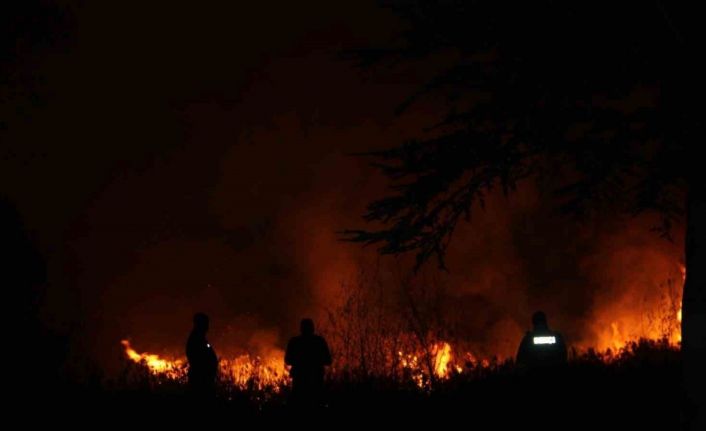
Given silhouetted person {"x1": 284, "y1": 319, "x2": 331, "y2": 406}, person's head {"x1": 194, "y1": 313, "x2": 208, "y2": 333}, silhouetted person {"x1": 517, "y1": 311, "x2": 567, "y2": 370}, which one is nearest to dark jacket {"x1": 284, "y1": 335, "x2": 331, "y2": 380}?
silhouetted person {"x1": 284, "y1": 319, "x2": 331, "y2": 406}

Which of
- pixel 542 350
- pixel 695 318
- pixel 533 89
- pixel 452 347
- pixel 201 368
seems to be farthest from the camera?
pixel 452 347

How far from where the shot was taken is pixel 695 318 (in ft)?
16.9

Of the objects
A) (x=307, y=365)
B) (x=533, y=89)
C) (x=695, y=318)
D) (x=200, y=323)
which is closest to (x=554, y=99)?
(x=533, y=89)

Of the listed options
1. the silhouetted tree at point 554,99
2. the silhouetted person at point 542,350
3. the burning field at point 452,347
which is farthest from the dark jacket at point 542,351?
the silhouetted tree at point 554,99

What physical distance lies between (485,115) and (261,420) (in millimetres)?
4596

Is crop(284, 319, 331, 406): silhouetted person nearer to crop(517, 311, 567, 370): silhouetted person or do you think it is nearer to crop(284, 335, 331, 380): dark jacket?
crop(284, 335, 331, 380): dark jacket

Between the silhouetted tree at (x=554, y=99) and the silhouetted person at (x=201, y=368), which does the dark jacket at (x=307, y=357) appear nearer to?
the silhouetted person at (x=201, y=368)

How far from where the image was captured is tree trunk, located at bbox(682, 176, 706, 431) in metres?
5.07

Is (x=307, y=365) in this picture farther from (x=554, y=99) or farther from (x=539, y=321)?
(x=554, y=99)

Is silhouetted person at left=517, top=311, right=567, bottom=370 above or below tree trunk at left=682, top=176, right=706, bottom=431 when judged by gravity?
above

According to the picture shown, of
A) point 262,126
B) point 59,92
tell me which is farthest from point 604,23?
point 59,92

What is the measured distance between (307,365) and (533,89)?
4518mm

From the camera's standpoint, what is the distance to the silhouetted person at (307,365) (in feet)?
29.0

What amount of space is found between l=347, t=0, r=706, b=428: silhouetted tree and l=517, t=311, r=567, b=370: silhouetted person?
373cm
